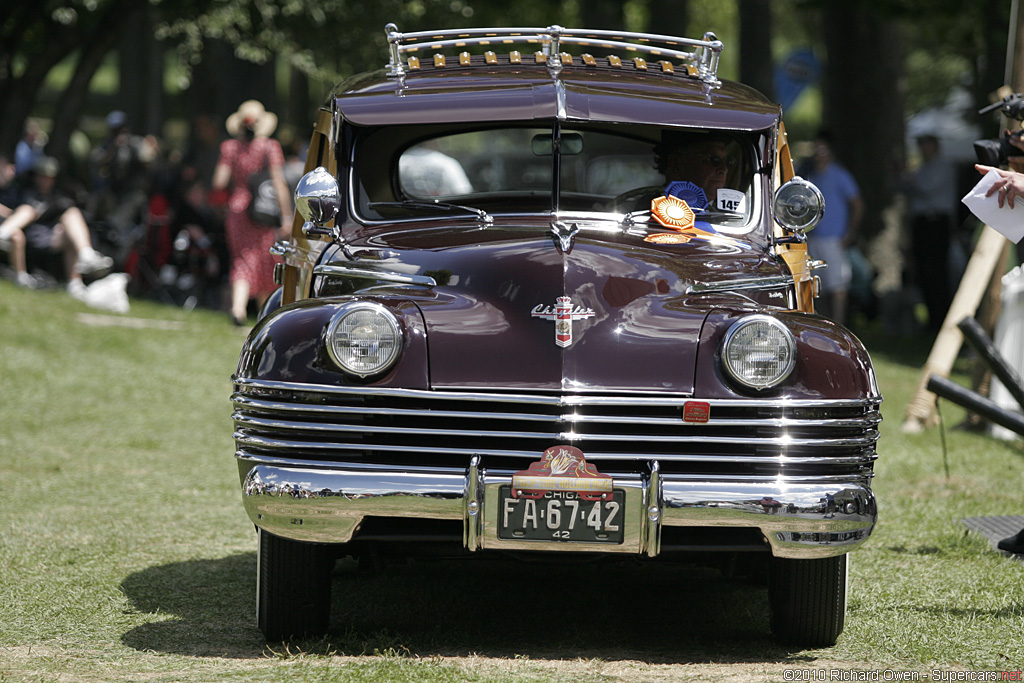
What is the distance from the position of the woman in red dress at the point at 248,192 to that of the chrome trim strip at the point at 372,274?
7024 mm

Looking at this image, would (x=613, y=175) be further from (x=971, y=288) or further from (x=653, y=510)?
(x=971, y=288)

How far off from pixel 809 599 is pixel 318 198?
2.27 metres

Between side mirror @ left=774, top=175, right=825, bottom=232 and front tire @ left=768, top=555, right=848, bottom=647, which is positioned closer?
front tire @ left=768, top=555, right=848, bottom=647

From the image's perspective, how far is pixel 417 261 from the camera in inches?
180

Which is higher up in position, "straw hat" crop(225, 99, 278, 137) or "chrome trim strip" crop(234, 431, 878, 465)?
"chrome trim strip" crop(234, 431, 878, 465)

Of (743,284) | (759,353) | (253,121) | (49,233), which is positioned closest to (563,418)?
(759,353)

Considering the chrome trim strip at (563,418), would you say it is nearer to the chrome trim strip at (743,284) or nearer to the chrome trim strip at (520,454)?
the chrome trim strip at (520,454)

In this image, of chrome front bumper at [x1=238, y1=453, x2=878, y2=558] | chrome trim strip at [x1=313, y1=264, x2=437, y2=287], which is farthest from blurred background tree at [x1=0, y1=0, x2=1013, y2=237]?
chrome front bumper at [x1=238, y1=453, x2=878, y2=558]

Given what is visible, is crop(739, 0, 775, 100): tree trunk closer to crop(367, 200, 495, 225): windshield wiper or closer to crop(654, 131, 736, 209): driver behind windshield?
crop(654, 131, 736, 209): driver behind windshield

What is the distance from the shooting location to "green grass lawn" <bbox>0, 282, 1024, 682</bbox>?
4258mm

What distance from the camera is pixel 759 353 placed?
4.07 meters

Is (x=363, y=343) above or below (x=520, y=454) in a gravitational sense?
above

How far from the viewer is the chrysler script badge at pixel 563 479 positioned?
12.9ft

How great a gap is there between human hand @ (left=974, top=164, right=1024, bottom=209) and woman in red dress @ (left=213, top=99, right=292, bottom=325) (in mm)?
7744
